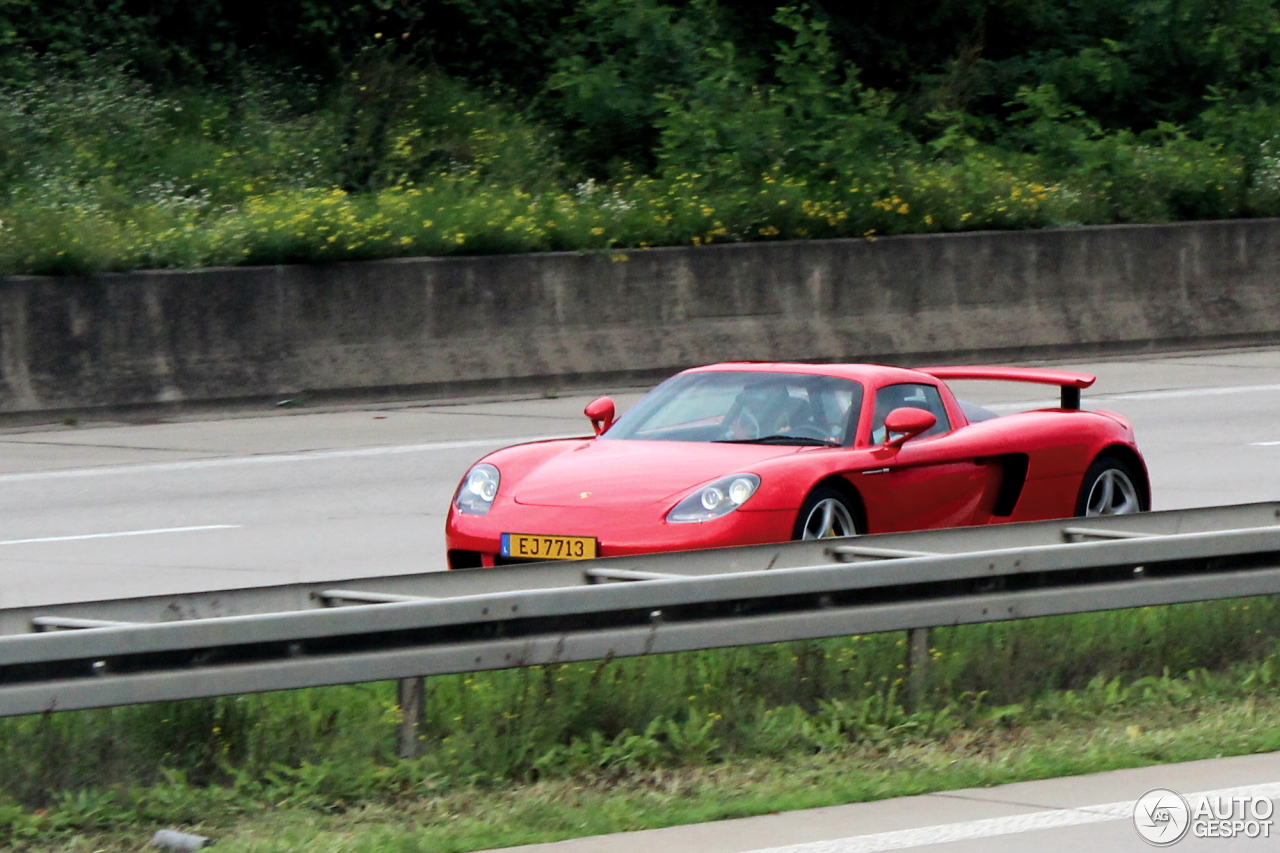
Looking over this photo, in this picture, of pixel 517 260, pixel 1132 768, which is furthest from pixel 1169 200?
pixel 1132 768

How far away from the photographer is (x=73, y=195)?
21438mm

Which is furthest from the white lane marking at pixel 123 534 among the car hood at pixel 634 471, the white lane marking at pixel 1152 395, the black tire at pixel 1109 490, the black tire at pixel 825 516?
the white lane marking at pixel 1152 395

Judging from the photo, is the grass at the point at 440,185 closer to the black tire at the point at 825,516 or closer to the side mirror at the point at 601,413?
the side mirror at the point at 601,413

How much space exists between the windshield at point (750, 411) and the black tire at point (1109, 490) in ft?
4.57

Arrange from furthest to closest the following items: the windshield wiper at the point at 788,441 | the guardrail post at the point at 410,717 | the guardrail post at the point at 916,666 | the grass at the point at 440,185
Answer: the grass at the point at 440,185, the windshield wiper at the point at 788,441, the guardrail post at the point at 916,666, the guardrail post at the point at 410,717

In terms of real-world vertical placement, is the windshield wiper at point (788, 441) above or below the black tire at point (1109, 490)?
above

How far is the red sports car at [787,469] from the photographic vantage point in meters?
8.52

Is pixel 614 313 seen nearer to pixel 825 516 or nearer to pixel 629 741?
pixel 825 516

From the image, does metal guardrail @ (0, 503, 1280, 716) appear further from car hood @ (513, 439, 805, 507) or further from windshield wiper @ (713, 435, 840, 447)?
windshield wiper @ (713, 435, 840, 447)

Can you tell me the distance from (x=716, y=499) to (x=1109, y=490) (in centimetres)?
267

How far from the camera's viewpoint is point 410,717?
19.9 ft

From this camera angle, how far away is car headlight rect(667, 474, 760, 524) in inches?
333

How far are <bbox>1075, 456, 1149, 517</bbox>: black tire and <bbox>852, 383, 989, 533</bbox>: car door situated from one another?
67 cm

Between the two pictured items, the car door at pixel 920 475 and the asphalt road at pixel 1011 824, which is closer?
the asphalt road at pixel 1011 824
